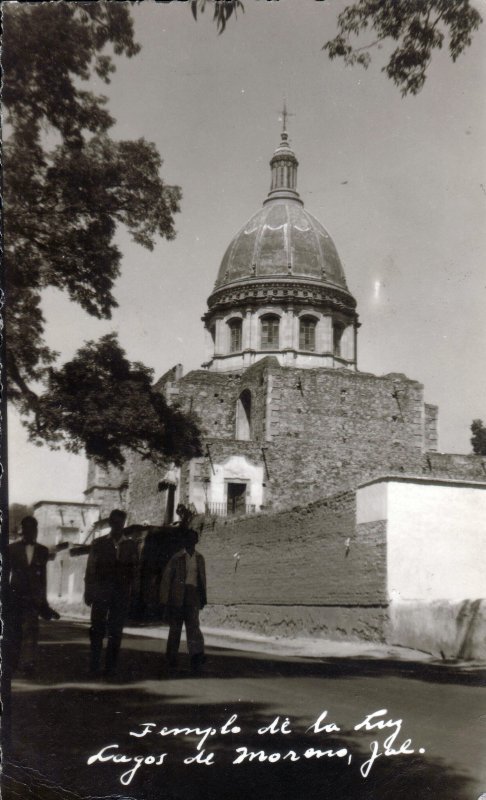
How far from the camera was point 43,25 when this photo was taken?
490 centimetres

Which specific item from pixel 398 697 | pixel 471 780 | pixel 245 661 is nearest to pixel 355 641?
pixel 245 661

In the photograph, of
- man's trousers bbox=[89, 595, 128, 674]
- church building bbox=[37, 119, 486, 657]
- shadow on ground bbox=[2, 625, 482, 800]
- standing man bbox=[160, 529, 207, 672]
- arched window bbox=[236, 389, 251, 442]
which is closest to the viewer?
shadow on ground bbox=[2, 625, 482, 800]

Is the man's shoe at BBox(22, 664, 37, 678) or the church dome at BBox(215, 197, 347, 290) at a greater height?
the church dome at BBox(215, 197, 347, 290)

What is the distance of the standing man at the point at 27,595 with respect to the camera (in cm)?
470

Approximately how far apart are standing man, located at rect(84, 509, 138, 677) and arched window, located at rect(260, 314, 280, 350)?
27.8 meters

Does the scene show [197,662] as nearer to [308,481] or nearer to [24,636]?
[24,636]

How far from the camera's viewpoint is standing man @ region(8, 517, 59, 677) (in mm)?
4703

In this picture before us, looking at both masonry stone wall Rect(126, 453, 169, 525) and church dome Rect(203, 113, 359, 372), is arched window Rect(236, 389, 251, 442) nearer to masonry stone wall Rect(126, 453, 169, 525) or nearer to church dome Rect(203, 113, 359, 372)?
church dome Rect(203, 113, 359, 372)

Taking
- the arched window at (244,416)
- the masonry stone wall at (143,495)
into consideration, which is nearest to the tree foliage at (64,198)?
the masonry stone wall at (143,495)

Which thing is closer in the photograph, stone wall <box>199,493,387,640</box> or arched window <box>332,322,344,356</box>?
stone wall <box>199,493,387,640</box>

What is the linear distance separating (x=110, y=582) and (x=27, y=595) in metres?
1.16

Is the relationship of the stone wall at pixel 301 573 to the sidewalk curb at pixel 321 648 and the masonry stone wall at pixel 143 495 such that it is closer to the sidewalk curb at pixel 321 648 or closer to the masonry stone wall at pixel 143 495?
the sidewalk curb at pixel 321 648

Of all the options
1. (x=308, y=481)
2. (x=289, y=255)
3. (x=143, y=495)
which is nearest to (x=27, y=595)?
(x=143, y=495)

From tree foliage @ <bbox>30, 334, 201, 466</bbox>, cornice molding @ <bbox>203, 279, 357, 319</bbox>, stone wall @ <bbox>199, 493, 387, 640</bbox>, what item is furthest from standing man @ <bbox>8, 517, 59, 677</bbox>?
cornice molding @ <bbox>203, 279, 357, 319</bbox>
